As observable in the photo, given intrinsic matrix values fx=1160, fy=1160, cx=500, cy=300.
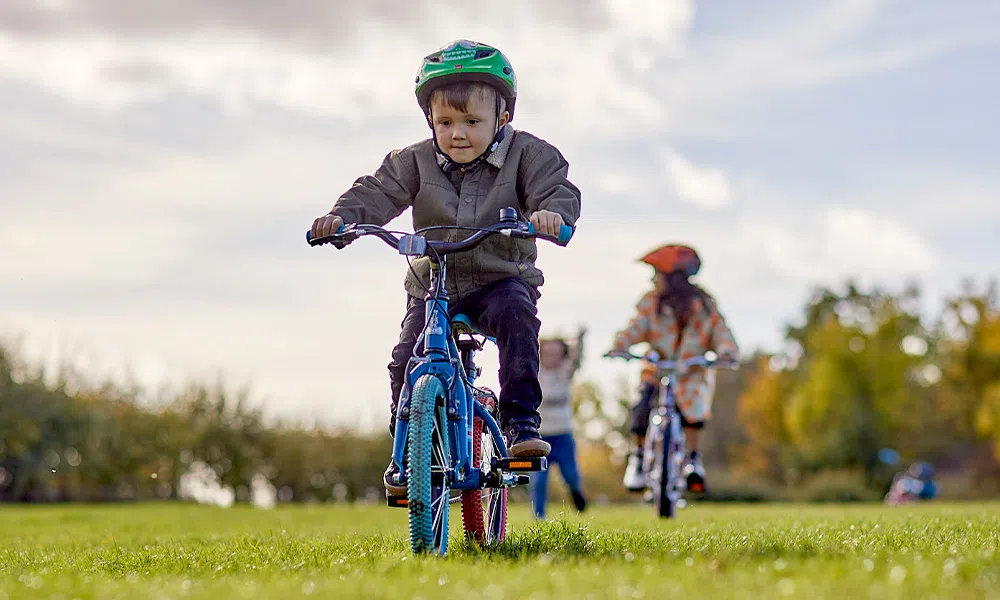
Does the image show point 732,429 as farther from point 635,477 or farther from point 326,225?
→ point 326,225

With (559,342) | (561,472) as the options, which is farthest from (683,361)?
(559,342)

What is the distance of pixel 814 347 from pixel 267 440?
22102 millimetres

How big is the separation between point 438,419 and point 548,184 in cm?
134

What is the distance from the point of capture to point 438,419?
518 centimetres

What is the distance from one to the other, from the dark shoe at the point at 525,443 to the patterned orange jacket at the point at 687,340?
5.29 m

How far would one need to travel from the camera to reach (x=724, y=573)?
4.00 metres

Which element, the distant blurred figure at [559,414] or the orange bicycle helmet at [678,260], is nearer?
the orange bicycle helmet at [678,260]

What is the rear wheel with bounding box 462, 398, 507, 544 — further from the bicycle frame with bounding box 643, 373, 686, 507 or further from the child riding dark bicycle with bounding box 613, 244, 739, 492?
the child riding dark bicycle with bounding box 613, 244, 739, 492

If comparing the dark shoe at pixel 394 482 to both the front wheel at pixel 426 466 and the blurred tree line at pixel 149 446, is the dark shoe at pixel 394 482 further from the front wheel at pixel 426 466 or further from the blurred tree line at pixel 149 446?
the blurred tree line at pixel 149 446

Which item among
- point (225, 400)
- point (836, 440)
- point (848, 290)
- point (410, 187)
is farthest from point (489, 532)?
point (848, 290)

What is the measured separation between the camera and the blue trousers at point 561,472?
1290 centimetres

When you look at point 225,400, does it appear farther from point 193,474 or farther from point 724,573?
point 724,573

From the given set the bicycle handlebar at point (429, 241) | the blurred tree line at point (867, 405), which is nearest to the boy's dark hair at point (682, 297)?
the bicycle handlebar at point (429, 241)

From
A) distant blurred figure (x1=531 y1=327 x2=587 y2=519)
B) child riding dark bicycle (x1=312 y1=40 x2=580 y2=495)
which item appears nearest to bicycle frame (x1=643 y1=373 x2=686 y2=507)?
distant blurred figure (x1=531 y1=327 x2=587 y2=519)
